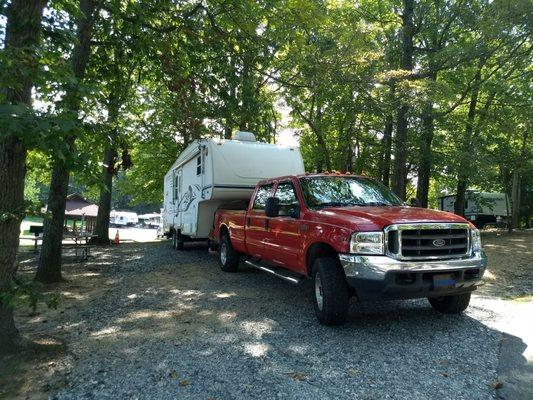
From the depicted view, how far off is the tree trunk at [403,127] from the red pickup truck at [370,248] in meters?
9.12

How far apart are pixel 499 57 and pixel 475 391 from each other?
1496 cm

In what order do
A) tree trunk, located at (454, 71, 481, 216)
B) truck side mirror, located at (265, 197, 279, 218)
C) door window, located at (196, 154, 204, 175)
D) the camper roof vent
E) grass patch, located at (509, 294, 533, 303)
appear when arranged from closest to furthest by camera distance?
truck side mirror, located at (265, 197, 279, 218) → grass patch, located at (509, 294, 533, 303) → door window, located at (196, 154, 204, 175) → the camper roof vent → tree trunk, located at (454, 71, 481, 216)

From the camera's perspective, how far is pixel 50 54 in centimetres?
407

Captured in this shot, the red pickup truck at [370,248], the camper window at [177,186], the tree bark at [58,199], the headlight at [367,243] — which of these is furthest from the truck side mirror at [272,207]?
the camper window at [177,186]

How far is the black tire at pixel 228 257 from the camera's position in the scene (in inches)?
385

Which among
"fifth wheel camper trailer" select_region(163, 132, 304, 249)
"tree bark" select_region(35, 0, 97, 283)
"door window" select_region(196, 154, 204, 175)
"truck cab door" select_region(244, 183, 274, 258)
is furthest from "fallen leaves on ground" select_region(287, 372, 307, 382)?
"door window" select_region(196, 154, 204, 175)

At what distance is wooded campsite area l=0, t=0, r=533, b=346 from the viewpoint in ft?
14.6

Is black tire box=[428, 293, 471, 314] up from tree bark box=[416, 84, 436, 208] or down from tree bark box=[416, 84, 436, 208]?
down

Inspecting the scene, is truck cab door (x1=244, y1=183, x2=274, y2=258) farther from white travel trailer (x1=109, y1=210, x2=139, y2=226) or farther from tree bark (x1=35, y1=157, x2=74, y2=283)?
white travel trailer (x1=109, y1=210, x2=139, y2=226)

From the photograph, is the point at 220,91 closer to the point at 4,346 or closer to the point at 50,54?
the point at 50,54

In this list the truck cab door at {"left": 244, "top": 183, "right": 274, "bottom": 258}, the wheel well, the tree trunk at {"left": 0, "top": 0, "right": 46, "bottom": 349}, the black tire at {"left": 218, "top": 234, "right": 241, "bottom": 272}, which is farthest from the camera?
the black tire at {"left": 218, "top": 234, "right": 241, "bottom": 272}

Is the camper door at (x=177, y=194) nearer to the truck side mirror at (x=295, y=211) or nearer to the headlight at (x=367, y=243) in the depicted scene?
the truck side mirror at (x=295, y=211)

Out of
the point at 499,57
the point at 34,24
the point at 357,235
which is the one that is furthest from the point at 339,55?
the point at 34,24

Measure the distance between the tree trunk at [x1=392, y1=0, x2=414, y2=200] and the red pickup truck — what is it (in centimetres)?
912
